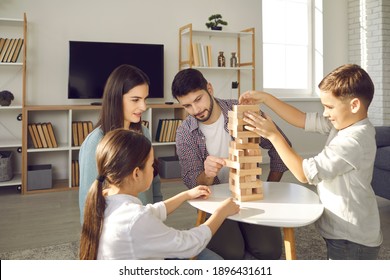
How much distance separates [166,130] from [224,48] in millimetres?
1336

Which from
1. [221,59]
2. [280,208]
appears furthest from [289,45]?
[280,208]

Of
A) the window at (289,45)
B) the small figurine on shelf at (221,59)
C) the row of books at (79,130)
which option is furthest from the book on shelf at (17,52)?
the window at (289,45)

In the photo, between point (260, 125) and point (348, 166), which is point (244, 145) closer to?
point (260, 125)

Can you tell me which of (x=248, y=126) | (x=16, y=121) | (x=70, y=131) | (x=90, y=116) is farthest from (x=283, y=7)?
(x=248, y=126)

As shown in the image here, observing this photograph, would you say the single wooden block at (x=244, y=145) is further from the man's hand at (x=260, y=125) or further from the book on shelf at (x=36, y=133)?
the book on shelf at (x=36, y=133)

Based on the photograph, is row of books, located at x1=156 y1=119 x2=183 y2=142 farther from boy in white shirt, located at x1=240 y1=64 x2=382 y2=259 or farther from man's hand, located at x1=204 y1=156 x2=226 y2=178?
boy in white shirt, located at x1=240 y1=64 x2=382 y2=259

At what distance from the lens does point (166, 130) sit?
4.22m

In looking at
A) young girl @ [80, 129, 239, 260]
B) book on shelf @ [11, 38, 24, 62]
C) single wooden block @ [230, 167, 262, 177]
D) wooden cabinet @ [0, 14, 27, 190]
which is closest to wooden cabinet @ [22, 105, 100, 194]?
wooden cabinet @ [0, 14, 27, 190]

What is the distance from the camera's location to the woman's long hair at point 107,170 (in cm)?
107

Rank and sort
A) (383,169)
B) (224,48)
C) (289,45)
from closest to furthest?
(383,169) < (224,48) < (289,45)

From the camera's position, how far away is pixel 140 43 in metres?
4.31

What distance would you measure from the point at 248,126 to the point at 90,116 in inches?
119

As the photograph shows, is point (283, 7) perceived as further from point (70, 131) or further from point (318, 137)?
point (70, 131)
